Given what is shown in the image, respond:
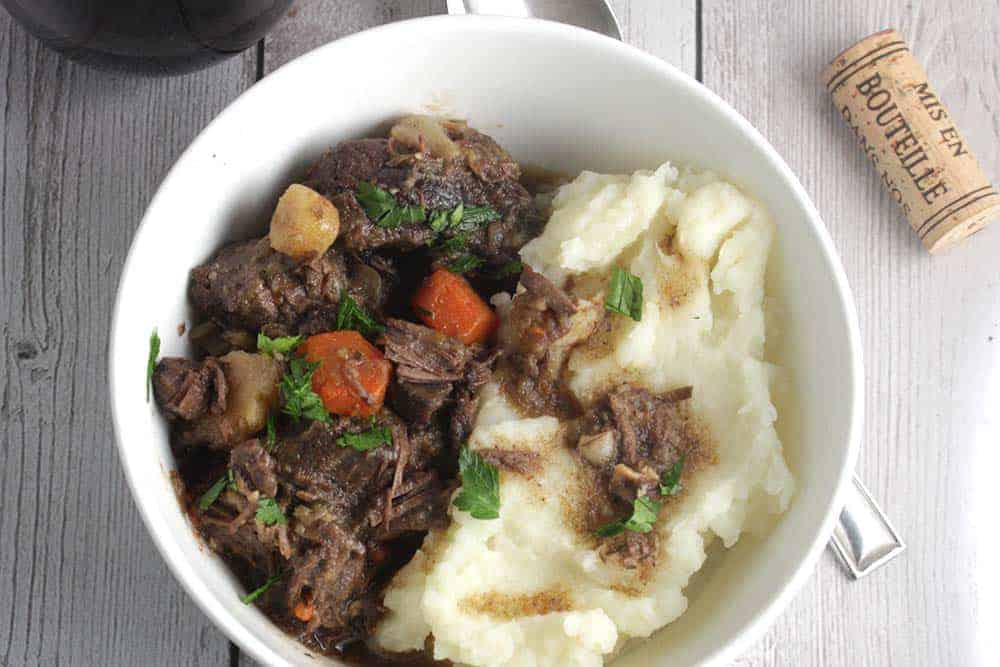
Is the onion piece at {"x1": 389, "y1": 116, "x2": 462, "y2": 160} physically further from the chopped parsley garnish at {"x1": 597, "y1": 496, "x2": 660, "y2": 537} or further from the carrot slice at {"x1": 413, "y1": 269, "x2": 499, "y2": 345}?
the chopped parsley garnish at {"x1": 597, "y1": 496, "x2": 660, "y2": 537}

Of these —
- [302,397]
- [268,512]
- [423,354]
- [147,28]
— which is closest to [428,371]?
[423,354]

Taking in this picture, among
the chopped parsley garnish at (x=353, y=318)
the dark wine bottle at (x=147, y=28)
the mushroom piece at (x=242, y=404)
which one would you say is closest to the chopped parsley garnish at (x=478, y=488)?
the chopped parsley garnish at (x=353, y=318)

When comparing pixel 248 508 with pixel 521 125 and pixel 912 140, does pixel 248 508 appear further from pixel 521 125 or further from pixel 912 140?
pixel 912 140

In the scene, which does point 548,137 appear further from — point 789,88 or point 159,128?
point 159,128

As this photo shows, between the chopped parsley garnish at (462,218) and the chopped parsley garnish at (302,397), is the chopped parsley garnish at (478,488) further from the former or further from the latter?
the chopped parsley garnish at (462,218)

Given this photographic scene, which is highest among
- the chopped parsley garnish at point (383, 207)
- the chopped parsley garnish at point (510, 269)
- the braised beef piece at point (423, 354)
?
the chopped parsley garnish at point (383, 207)

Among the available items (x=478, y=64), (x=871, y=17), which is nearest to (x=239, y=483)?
(x=478, y=64)
